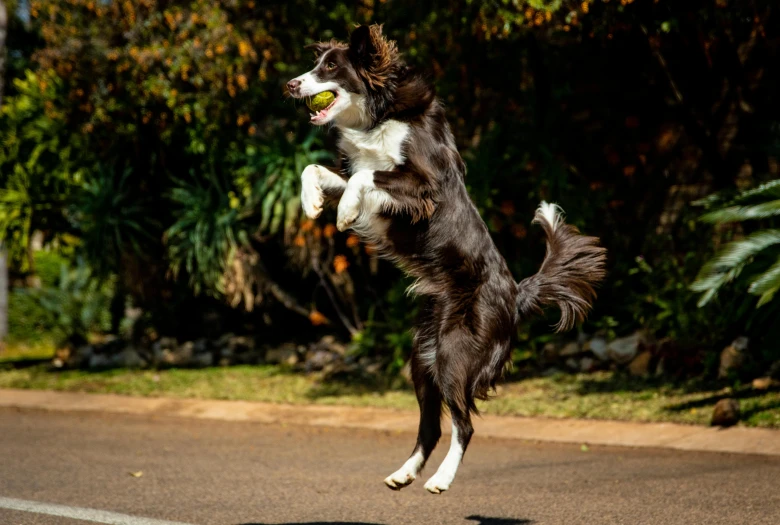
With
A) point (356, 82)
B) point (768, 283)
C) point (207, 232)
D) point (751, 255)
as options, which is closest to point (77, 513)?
point (356, 82)

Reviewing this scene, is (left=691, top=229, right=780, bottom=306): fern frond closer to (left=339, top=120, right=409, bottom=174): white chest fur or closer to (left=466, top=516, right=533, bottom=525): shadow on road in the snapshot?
(left=466, top=516, right=533, bottom=525): shadow on road

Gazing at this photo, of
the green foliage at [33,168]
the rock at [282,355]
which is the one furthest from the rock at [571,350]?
the green foliage at [33,168]

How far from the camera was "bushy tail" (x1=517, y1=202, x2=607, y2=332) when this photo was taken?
4.48 metres

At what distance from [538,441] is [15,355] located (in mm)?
11195

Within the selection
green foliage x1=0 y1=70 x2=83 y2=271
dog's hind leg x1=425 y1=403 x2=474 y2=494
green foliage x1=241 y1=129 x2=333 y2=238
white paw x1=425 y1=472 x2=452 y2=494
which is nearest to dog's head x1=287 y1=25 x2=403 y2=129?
dog's hind leg x1=425 y1=403 x2=474 y2=494

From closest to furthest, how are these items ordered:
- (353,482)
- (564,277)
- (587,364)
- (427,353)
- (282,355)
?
(427,353), (564,277), (353,482), (587,364), (282,355)

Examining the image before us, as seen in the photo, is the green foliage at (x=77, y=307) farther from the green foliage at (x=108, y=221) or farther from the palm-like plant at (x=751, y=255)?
the palm-like plant at (x=751, y=255)

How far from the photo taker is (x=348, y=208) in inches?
156

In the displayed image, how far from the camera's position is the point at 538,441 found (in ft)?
24.4

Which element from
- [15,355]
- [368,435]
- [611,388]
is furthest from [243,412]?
[15,355]

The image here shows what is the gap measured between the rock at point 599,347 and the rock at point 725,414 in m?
2.52

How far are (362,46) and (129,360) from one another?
389 inches

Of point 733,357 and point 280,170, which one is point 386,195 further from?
point 280,170

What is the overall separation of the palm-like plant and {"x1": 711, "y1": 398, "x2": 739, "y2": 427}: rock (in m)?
0.80
